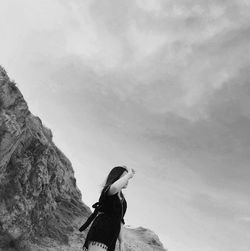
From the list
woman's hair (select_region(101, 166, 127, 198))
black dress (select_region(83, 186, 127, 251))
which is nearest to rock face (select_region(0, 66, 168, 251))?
woman's hair (select_region(101, 166, 127, 198))

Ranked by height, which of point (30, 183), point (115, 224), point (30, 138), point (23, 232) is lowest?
point (115, 224)

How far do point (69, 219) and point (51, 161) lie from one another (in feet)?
14.5

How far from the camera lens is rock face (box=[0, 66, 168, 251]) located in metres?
15.8

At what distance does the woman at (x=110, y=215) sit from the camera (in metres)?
4.95

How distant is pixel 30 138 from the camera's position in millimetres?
18516

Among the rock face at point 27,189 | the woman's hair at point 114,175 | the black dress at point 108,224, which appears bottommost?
the black dress at point 108,224

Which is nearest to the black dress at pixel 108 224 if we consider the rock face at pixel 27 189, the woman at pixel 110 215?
the woman at pixel 110 215

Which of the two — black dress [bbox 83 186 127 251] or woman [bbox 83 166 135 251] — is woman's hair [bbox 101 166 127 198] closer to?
woman [bbox 83 166 135 251]

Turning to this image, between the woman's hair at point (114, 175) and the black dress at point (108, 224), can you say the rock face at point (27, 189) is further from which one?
the black dress at point (108, 224)

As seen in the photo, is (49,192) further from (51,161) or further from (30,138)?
(30,138)

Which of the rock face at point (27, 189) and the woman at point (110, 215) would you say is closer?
the woman at point (110, 215)

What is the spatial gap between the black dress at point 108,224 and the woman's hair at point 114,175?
0.53ft

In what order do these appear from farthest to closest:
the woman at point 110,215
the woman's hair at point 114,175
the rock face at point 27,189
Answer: the rock face at point 27,189 → the woman's hair at point 114,175 → the woman at point 110,215

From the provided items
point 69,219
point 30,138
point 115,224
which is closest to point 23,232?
point 30,138
